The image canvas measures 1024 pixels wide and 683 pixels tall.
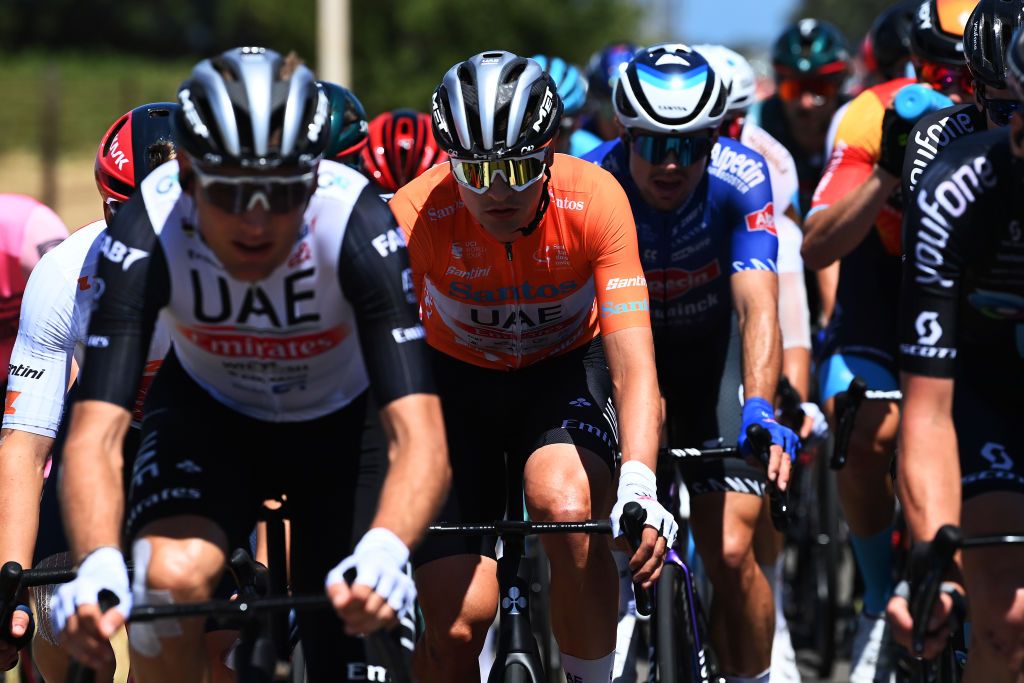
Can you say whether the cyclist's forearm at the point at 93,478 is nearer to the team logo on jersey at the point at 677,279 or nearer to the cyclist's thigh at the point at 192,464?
the cyclist's thigh at the point at 192,464

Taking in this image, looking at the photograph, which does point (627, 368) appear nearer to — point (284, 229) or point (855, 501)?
point (284, 229)

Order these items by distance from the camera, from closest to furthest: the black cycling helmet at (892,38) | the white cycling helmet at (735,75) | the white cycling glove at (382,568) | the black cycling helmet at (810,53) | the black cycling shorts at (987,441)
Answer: the white cycling glove at (382,568) → the black cycling shorts at (987,441) → the white cycling helmet at (735,75) → the black cycling helmet at (892,38) → the black cycling helmet at (810,53)

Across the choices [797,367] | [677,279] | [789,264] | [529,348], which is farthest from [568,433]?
[789,264]

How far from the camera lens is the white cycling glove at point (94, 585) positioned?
11.3ft

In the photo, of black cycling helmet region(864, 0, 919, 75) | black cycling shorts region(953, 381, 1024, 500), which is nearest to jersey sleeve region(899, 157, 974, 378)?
black cycling shorts region(953, 381, 1024, 500)

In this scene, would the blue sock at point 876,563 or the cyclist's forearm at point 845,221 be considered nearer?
the cyclist's forearm at point 845,221

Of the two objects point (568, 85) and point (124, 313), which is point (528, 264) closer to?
point (124, 313)

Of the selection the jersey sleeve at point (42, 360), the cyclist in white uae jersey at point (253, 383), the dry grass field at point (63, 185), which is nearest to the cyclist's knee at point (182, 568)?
the cyclist in white uae jersey at point (253, 383)

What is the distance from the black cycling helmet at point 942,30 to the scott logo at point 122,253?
11.9ft

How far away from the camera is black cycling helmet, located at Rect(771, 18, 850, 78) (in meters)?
9.16

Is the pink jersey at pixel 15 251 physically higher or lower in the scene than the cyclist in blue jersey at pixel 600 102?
lower

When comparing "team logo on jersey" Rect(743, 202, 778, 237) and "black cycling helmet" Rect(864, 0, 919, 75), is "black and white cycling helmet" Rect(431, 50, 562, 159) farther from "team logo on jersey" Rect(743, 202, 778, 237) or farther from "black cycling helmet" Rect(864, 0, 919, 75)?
"black cycling helmet" Rect(864, 0, 919, 75)

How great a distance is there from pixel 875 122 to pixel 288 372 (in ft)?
10.7

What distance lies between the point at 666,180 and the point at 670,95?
1.02ft
